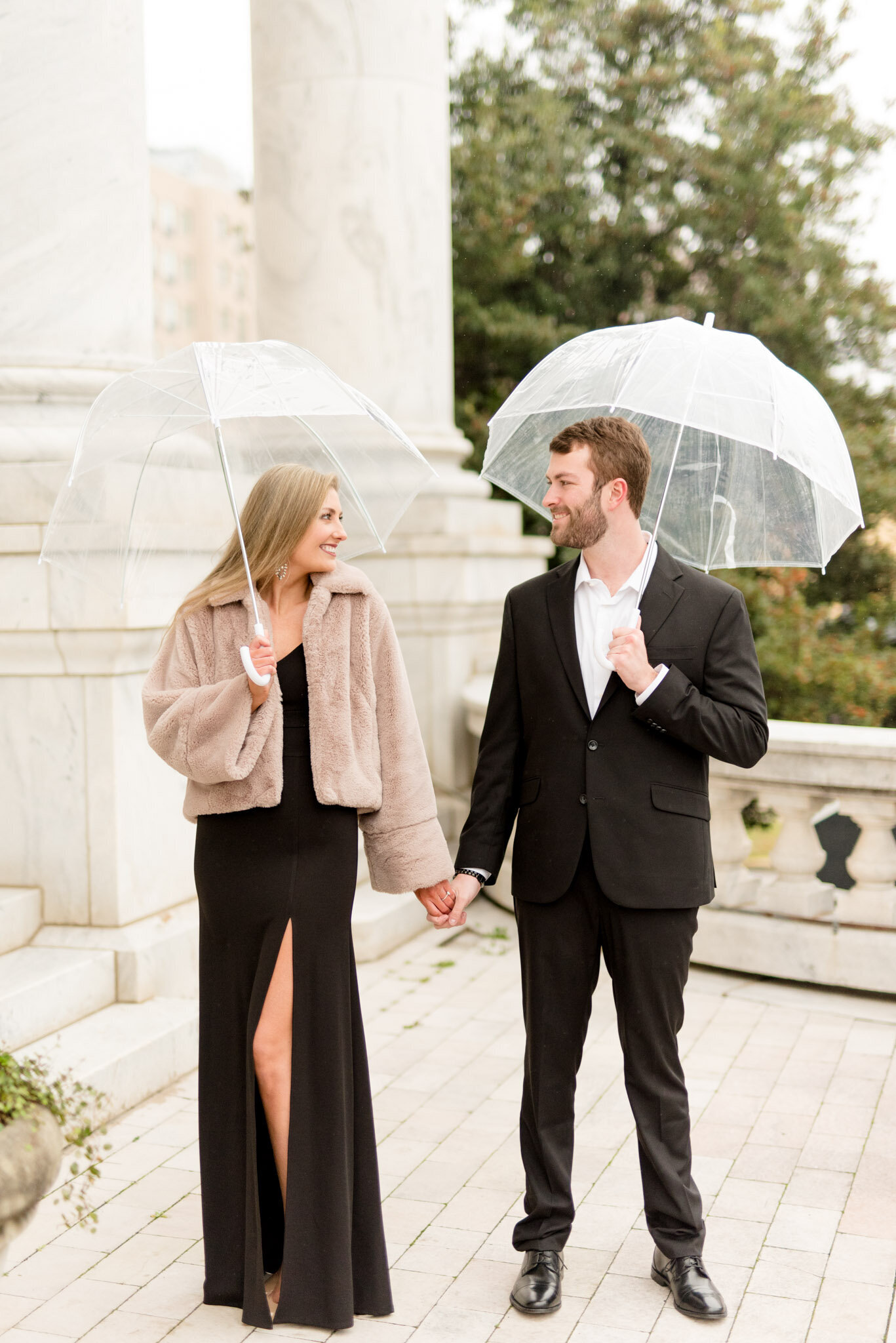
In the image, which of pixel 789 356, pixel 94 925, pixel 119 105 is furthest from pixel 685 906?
pixel 789 356

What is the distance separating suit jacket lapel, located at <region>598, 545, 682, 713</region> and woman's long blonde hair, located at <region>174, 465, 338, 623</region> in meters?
0.77

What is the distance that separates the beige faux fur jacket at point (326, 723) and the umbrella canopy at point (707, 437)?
0.56 m

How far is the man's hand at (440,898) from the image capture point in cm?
331

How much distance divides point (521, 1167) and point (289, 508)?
221 cm

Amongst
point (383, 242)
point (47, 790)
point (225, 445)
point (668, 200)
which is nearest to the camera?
point (225, 445)

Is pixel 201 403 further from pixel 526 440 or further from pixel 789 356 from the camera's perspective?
pixel 789 356

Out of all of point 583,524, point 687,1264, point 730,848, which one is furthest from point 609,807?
point 730,848

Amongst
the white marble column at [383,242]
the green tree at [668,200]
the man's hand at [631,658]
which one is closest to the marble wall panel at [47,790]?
the man's hand at [631,658]

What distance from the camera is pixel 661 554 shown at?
3.23 metres

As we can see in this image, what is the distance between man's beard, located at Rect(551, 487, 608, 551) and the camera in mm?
3092

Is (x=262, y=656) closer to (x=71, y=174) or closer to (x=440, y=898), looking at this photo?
(x=440, y=898)

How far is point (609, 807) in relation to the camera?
10.3 feet

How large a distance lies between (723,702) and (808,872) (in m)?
2.94

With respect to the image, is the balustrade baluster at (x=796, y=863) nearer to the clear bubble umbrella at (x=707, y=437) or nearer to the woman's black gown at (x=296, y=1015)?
the clear bubble umbrella at (x=707, y=437)
